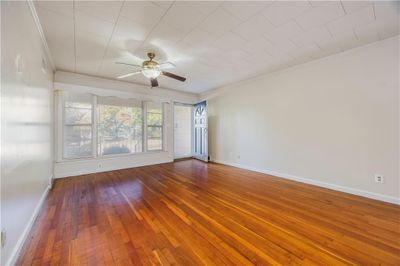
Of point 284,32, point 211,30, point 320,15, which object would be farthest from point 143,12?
point 320,15

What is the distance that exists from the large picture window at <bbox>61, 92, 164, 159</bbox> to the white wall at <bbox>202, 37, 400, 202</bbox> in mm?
2938

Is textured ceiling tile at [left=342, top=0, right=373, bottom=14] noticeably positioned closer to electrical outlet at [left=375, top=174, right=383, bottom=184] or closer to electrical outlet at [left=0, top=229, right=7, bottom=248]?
electrical outlet at [left=375, top=174, right=383, bottom=184]

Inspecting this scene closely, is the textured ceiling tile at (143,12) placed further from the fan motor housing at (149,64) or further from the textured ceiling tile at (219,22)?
the fan motor housing at (149,64)

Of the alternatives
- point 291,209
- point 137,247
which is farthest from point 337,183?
point 137,247

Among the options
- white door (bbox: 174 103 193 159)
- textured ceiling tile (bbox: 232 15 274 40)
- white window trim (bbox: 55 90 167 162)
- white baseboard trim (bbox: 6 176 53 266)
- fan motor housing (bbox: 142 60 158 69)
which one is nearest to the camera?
white baseboard trim (bbox: 6 176 53 266)

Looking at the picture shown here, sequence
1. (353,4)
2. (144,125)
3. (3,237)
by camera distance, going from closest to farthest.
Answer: (3,237) → (353,4) → (144,125)

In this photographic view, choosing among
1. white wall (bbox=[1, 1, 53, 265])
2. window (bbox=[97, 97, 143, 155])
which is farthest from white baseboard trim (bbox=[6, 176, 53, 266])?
window (bbox=[97, 97, 143, 155])

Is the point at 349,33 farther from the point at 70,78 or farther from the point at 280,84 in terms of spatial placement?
the point at 70,78

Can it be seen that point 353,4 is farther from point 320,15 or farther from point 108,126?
point 108,126

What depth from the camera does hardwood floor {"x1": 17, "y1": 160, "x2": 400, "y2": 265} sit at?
1470 millimetres

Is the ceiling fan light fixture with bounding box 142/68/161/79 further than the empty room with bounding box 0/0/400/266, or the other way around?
the ceiling fan light fixture with bounding box 142/68/161/79

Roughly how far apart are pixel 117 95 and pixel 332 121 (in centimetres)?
515

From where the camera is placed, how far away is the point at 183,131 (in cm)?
686

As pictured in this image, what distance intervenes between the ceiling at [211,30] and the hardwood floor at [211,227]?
256 centimetres
